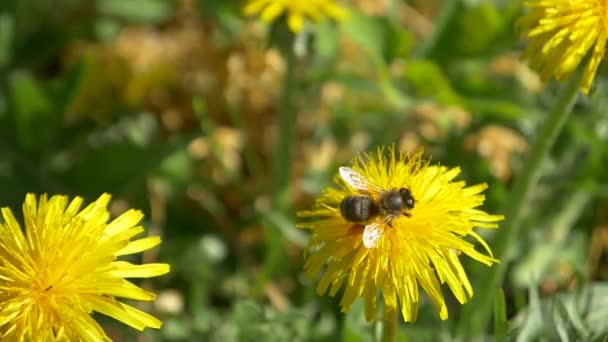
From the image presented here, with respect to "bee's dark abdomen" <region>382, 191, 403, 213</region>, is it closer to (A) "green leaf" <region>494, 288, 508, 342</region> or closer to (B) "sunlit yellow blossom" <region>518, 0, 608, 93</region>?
(A) "green leaf" <region>494, 288, 508, 342</region>

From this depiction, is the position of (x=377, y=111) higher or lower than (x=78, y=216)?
higher

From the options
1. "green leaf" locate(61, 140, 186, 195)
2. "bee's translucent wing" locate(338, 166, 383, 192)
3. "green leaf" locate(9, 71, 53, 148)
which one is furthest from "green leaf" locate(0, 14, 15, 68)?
"bee's translucent wing" locate(338, 166, 383, 192)

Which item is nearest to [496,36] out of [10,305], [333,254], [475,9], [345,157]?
[475,9]

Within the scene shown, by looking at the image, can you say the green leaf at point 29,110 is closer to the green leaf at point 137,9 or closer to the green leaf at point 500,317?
the green leaf at point 137,9

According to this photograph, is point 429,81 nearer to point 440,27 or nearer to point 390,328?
point 440,27

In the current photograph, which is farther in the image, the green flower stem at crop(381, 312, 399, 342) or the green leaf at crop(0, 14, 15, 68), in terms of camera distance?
the green leaf at crop(0, 14, 15, 68)

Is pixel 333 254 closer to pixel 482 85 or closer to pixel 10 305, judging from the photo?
pixel 10 305
